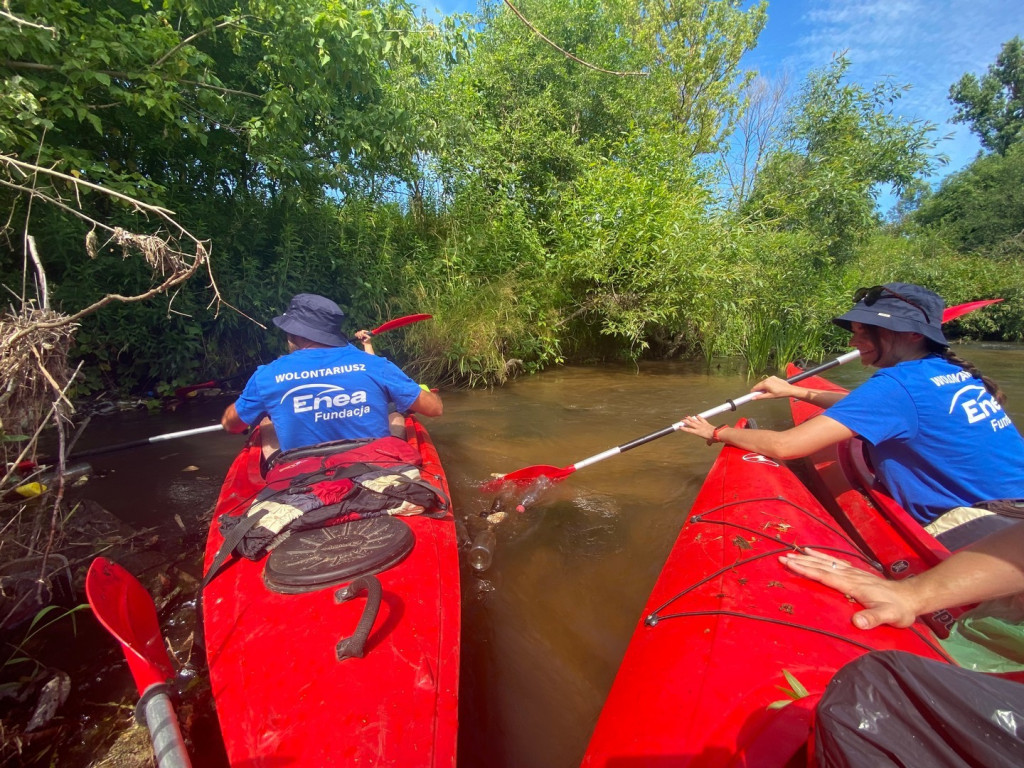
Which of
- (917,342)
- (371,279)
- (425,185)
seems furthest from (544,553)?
(425,185)

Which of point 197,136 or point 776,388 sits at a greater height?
point 197,136

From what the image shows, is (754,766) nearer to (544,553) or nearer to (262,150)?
(544,553)

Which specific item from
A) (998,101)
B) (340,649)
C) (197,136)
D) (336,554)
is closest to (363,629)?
(340,649)

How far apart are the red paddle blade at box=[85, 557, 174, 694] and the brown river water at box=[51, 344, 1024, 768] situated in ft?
1.06

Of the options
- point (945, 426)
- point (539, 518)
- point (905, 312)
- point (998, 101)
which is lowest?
point (539, 518)

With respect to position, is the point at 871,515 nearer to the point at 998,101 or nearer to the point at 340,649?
the point at 340,649

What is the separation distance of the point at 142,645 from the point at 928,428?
11.5 ft

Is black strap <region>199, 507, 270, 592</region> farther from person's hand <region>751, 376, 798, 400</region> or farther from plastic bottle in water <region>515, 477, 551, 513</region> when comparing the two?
person's hand <region>751, 376, 798, 400</region>

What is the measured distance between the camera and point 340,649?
1.64 meters

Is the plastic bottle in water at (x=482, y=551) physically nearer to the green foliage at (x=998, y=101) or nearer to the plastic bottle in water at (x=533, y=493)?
the plastic bottle in water at (x=533, y=493)

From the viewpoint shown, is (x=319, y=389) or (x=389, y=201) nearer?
(x=319, y=389)

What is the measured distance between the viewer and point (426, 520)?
2557mm

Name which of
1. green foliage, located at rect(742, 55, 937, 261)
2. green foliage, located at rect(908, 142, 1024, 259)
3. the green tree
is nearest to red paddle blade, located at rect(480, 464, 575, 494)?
the green tree

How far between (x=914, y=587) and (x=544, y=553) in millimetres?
1949
